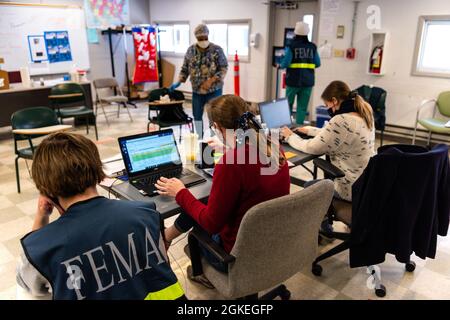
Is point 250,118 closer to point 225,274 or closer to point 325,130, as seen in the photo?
point 225,274

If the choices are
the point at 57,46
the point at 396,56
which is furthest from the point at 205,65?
the point at 57,46

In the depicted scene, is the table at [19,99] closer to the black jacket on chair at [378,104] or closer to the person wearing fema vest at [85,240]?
the black jacket on chair at [378,104]

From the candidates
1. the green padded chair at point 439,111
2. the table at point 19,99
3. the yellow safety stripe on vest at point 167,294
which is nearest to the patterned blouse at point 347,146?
the yellow safety stripe on vest at point 167,294

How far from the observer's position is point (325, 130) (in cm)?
238

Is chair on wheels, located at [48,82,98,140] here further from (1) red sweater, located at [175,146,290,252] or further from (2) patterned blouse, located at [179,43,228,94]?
(1) red sweater, located at [175,146,290,252]

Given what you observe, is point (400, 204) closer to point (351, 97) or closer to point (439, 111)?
point (351, 97)

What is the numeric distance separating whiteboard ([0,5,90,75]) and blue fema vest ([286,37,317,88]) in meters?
4.39

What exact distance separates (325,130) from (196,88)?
99.2 inches

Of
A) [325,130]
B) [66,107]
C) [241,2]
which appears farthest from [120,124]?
[325,130]

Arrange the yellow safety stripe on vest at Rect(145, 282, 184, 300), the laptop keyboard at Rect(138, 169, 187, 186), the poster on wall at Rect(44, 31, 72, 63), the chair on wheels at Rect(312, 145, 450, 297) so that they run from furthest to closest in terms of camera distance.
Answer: the poster on wall at Rect(44, 31, 72, 63)
the laptop keyboard at Rect(138, 169, 187, 186)
the chair on wheels at Rect(312, 145, 450, 297)
the yellow safety stripe on vest at Rect(145, 282, 184, 300)

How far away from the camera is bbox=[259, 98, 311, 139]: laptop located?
9.46 ft

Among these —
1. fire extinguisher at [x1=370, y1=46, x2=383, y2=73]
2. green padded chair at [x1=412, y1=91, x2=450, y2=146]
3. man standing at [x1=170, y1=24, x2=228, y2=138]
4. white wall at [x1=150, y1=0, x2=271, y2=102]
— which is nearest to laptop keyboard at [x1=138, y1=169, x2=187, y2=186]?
man standing at [x1=170, y1=24, x2=228, y2=138]

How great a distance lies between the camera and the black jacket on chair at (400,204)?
181 centimetres

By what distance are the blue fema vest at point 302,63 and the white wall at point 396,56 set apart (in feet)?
2.82
